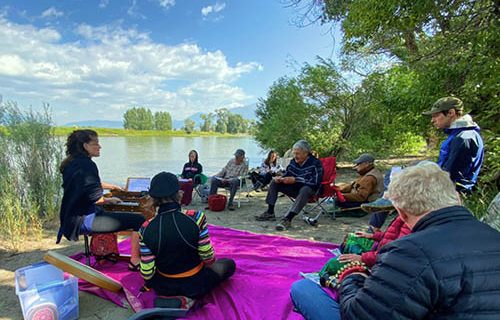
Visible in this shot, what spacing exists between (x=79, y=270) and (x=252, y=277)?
4.38 feet

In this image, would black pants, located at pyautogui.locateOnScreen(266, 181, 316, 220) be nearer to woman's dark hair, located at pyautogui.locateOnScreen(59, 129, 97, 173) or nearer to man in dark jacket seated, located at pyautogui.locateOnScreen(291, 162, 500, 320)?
woman's dark hair, located at pyautogui.locateOnScreen(59, 129, 97, 173)

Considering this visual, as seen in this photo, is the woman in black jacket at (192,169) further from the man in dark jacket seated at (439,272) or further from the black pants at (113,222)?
the man in dark jacket seated at (439,272)

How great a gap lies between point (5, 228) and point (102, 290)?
191cm

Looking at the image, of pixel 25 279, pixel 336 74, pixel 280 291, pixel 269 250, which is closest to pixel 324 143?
pixel 336 74

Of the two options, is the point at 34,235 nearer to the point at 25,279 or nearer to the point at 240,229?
the point at 25,279

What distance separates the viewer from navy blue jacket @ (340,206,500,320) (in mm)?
950

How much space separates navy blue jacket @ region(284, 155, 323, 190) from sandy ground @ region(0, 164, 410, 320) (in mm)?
578

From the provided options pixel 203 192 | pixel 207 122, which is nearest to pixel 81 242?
pixel 203 192

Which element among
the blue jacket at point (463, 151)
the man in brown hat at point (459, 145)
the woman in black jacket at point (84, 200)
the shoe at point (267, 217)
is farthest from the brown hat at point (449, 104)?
the woman in black jacket at point (84, 200)

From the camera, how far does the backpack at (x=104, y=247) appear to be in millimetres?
3119

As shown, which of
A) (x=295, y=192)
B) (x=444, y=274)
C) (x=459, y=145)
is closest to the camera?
(x=444, y=274)

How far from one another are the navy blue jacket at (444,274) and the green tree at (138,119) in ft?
171

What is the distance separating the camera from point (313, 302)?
5.57ft

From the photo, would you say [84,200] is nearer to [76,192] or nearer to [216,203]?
[76,192]
